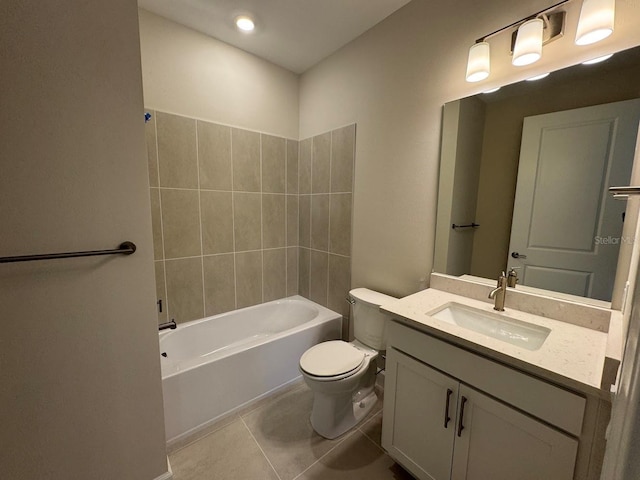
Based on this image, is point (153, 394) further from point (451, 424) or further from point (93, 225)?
point (451, 424)

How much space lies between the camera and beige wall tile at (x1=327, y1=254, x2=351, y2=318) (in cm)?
220

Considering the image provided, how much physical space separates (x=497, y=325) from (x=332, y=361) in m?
0.88

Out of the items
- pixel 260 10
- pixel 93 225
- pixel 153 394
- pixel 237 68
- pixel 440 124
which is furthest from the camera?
pixel 237 68

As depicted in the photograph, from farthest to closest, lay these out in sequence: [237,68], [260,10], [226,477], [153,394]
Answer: [237,68] → [260,10] → [226,477] → [153,394]

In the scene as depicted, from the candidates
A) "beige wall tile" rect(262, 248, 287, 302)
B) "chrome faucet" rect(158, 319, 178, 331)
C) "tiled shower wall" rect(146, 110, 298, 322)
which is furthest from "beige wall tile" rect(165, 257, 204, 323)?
"beige wall tile" rect(262, 248, 287, 302)

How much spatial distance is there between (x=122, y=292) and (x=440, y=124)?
1.80 m

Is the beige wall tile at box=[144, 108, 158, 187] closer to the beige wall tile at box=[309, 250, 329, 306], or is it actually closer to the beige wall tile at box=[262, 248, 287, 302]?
the beige wall tile at box=[262, 248, 287, 302]

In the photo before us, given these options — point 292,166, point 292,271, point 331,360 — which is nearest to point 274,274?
point 292,271

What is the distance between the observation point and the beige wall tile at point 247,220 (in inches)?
88.3

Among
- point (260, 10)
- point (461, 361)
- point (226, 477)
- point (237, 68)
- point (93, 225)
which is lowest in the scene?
point (226, 477)

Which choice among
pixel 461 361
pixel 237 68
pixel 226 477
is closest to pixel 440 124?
pixel 461 361

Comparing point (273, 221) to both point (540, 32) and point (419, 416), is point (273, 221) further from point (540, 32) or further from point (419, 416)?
point (540, 32)

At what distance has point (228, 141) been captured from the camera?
212cm

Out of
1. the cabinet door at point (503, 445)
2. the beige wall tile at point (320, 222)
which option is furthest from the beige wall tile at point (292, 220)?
the cabinet door at point (503, 445)
